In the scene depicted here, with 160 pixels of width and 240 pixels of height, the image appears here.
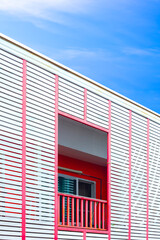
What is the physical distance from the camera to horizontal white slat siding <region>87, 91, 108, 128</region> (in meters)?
12.7

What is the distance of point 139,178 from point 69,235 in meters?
3.94

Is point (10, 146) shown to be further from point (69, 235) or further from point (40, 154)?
point (69, 235)

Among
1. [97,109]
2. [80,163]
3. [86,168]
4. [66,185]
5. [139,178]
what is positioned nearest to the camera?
[97,109]

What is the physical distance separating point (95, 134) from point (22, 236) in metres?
6.23

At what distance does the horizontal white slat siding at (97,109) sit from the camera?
1273 cm

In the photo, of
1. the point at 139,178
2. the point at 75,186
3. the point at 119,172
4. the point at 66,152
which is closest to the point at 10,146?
the point at 119,172

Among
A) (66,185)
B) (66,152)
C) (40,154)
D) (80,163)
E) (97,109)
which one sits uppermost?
(97,109)

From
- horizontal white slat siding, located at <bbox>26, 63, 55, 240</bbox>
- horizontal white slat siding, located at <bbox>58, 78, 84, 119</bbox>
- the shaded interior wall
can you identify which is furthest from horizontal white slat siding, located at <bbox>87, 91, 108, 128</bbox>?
the shaded interior wall

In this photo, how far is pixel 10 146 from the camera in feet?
33.0

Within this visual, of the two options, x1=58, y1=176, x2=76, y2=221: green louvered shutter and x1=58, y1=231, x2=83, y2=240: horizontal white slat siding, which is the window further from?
x1=58, y1=231, x2=83, y2=240: horizontal white slat siding

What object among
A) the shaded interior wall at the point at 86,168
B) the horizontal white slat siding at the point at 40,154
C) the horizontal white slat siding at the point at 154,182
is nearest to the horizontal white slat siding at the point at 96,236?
the horizontal white slat siding at the point at 40,154

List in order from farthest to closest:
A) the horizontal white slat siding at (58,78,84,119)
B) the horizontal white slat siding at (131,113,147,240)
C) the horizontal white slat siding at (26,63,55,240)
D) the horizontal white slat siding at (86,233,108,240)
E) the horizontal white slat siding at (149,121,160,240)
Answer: the horizontal white slat siding at (149,121,160,240)
the horizontal white slat siding at (131,113,147,240)
the horizontal white slat siding at (86,233,108,240)
the horizontal white slat siding at (58,78,84,119)
the horizontal white slat siding at (26,63,55,240)

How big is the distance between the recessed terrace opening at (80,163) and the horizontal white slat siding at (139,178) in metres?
0.95

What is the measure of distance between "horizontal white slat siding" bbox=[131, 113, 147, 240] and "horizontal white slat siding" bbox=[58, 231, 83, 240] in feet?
8.50
